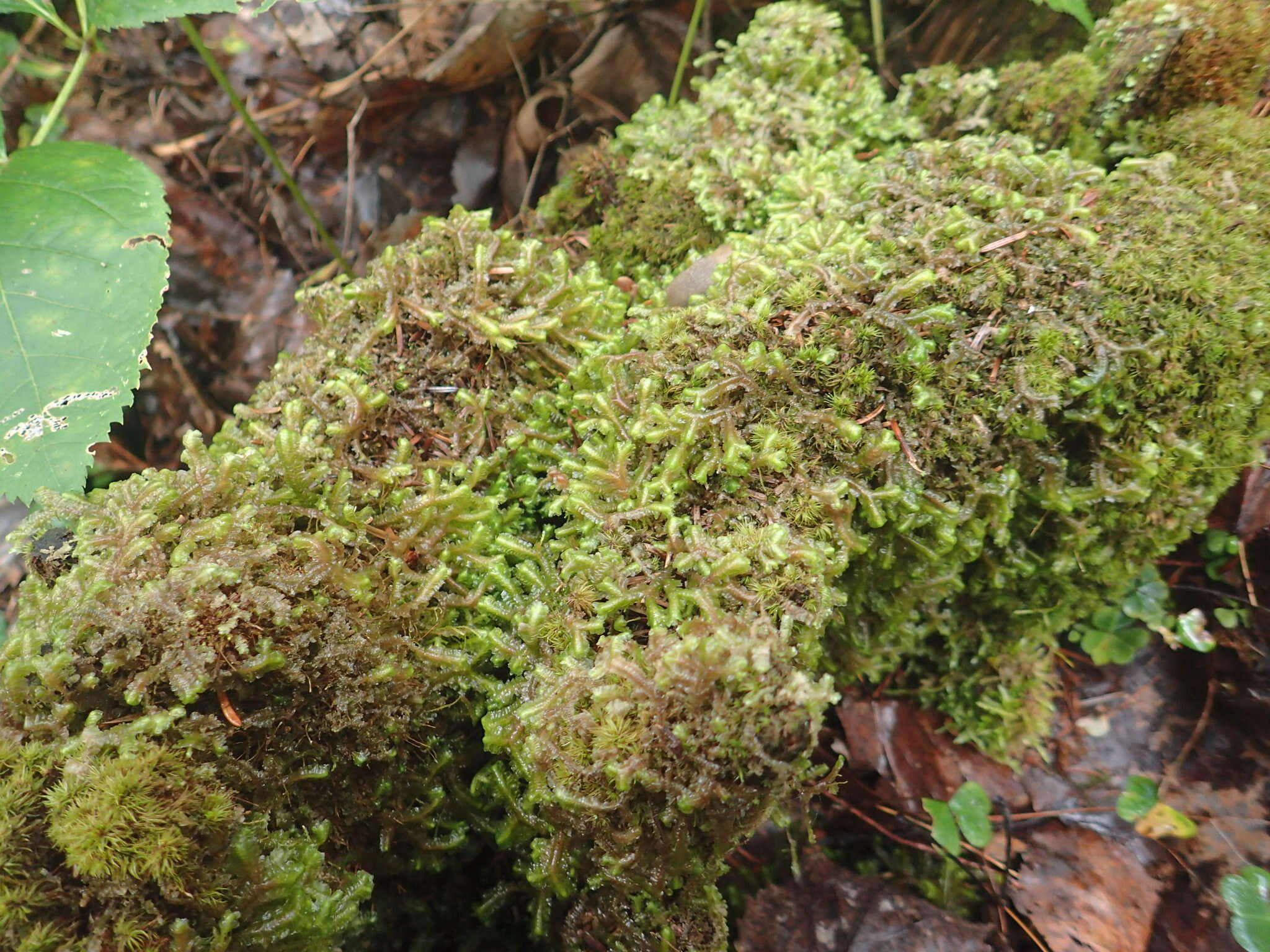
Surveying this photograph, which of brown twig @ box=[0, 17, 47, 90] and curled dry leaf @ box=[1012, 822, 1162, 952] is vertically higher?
brown twig @ box=[0, 17, 47, 90]

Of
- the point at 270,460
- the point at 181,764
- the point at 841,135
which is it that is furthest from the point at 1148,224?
the point at 181,764

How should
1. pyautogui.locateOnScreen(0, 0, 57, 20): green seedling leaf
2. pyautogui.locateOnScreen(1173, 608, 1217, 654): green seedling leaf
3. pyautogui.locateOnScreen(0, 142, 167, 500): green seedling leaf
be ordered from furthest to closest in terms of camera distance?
pyautogui.locateOnScreen(1173, 608, 1217, 654): green seedling leaf, pyautogui.locateOnScreen(0, 0, 57, 20): green seedling leaf, pyautogui.locateOnScreen(0, 142, 167, 500): green seedling leaf

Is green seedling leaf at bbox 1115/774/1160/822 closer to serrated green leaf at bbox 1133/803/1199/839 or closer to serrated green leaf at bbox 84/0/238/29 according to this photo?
serrated green leaf at bbox 1133/803/1199/839

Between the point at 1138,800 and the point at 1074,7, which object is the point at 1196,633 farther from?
the point at 1074,7

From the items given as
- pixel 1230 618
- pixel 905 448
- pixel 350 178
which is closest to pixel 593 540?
pixel 905 448

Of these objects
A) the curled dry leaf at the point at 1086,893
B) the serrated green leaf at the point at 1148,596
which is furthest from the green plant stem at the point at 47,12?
the curled dry leaf at the point at 1086,893

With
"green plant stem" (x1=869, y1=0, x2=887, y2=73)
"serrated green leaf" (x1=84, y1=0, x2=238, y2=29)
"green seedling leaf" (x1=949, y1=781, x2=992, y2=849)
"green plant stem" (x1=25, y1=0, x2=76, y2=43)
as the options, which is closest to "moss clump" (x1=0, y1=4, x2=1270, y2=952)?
"green seedling leaf" (x1=949, y1=781, x2=992, y2=849)
